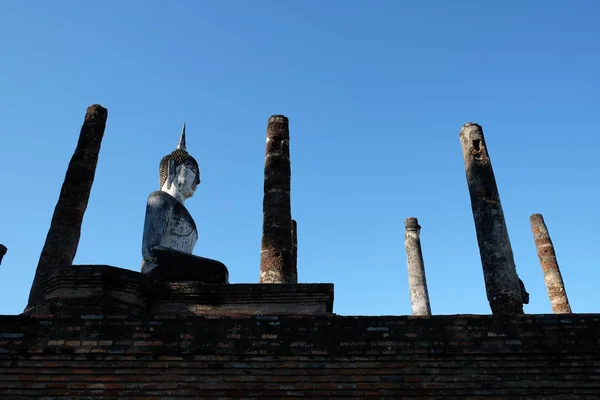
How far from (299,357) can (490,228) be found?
4.95m

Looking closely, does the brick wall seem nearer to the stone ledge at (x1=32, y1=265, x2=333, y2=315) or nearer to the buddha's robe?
the stone ledge at (x1=32, y1=265, x2=333, y2=315)

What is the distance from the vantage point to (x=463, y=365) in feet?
19.2

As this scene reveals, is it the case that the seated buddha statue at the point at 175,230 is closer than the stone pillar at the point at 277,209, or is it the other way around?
the seated buddha statue at the point at 175,230

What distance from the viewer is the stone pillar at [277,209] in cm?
955

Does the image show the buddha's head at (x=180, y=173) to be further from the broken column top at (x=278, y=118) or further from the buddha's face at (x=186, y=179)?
the broken column top at (x=278, y=118)

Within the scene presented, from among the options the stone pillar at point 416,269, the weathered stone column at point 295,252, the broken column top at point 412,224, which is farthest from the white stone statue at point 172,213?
the broken column top at point 412,224

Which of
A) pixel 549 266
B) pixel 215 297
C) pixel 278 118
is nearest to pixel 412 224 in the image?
pixel 549 266

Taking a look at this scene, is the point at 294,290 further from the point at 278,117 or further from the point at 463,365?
the point at 278,117

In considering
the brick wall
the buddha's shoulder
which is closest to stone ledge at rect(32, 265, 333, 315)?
the brick wall

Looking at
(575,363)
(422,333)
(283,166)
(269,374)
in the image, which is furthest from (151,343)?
(283,166)

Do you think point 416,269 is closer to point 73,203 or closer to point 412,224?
point 412,224

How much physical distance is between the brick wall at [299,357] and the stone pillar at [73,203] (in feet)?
11.5

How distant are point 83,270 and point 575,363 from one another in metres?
5.41

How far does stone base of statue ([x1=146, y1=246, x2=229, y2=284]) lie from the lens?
800 centimetres
